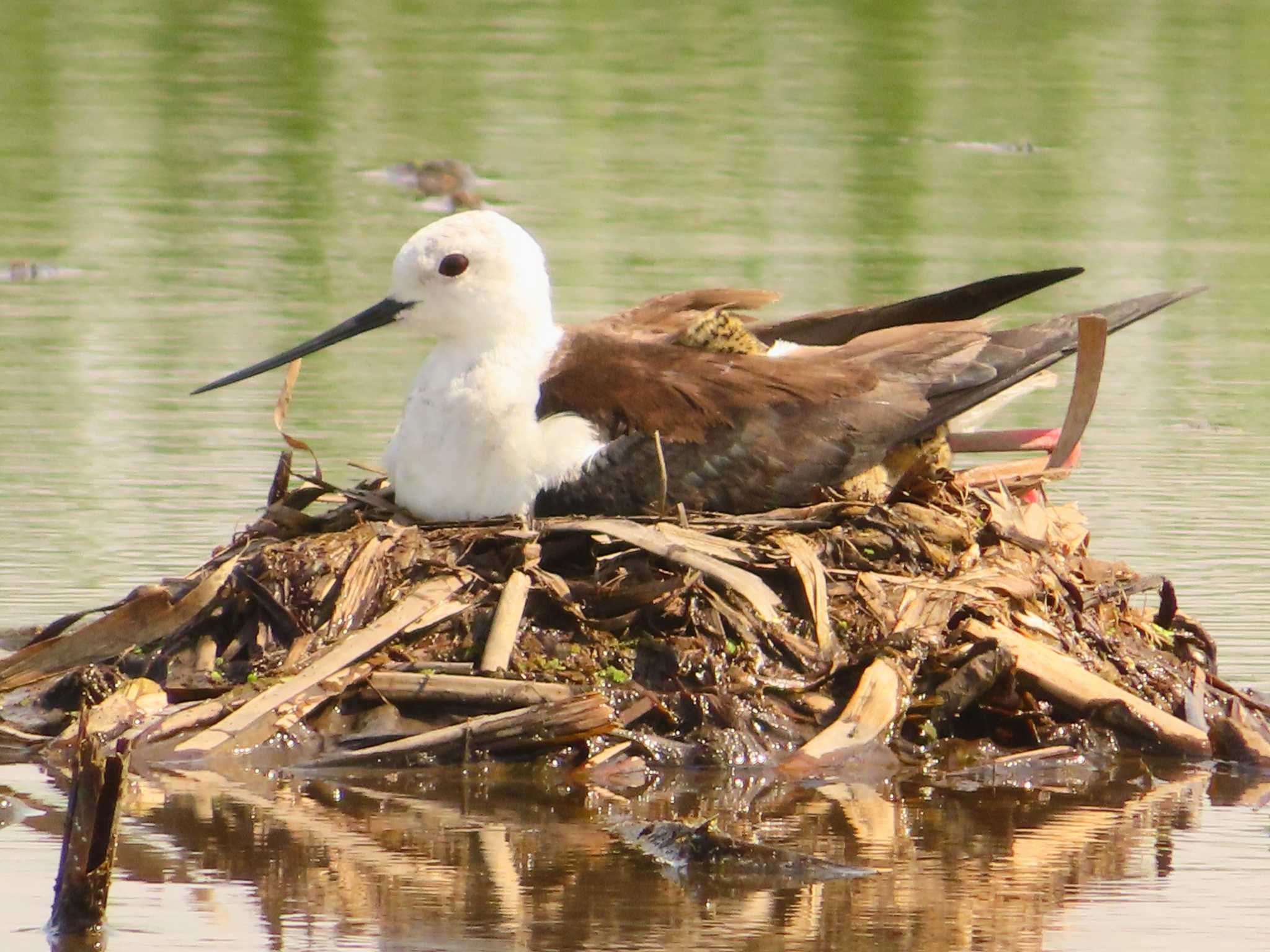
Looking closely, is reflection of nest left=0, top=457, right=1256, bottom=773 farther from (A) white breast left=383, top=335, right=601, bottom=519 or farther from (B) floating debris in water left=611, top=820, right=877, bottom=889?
(B) floating debris in water left=611, top=820, right=877, bottom=889

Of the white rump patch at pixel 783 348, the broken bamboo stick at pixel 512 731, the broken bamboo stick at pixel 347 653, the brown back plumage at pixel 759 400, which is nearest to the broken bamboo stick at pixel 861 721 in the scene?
the broken bamboo stick at pixel 512 731

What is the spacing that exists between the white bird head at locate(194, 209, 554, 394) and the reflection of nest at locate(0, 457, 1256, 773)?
0.78 metres

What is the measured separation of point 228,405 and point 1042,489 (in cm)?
459

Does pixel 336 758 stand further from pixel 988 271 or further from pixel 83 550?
pixel 988 271

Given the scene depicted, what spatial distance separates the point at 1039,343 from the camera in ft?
32.6

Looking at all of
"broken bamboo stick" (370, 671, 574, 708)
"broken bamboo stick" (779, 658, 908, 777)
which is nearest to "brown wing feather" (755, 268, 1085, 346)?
"broken bamboo stick" (779, 658, 908, 777)

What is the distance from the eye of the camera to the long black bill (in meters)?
9.61

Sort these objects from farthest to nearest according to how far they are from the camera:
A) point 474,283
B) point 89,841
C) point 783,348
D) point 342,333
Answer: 1. point 783,348
2. point 342,333
3. point 474,283
4. point 89,841

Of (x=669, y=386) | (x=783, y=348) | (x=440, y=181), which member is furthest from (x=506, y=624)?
(x=440, y=181)

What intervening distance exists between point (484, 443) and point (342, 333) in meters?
0.87

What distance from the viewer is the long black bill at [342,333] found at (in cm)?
961

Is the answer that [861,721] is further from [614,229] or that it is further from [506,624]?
[614,229]

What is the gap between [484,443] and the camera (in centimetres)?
916

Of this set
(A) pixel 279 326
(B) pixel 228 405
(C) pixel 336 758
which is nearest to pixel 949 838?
(C) pixel 336 758
